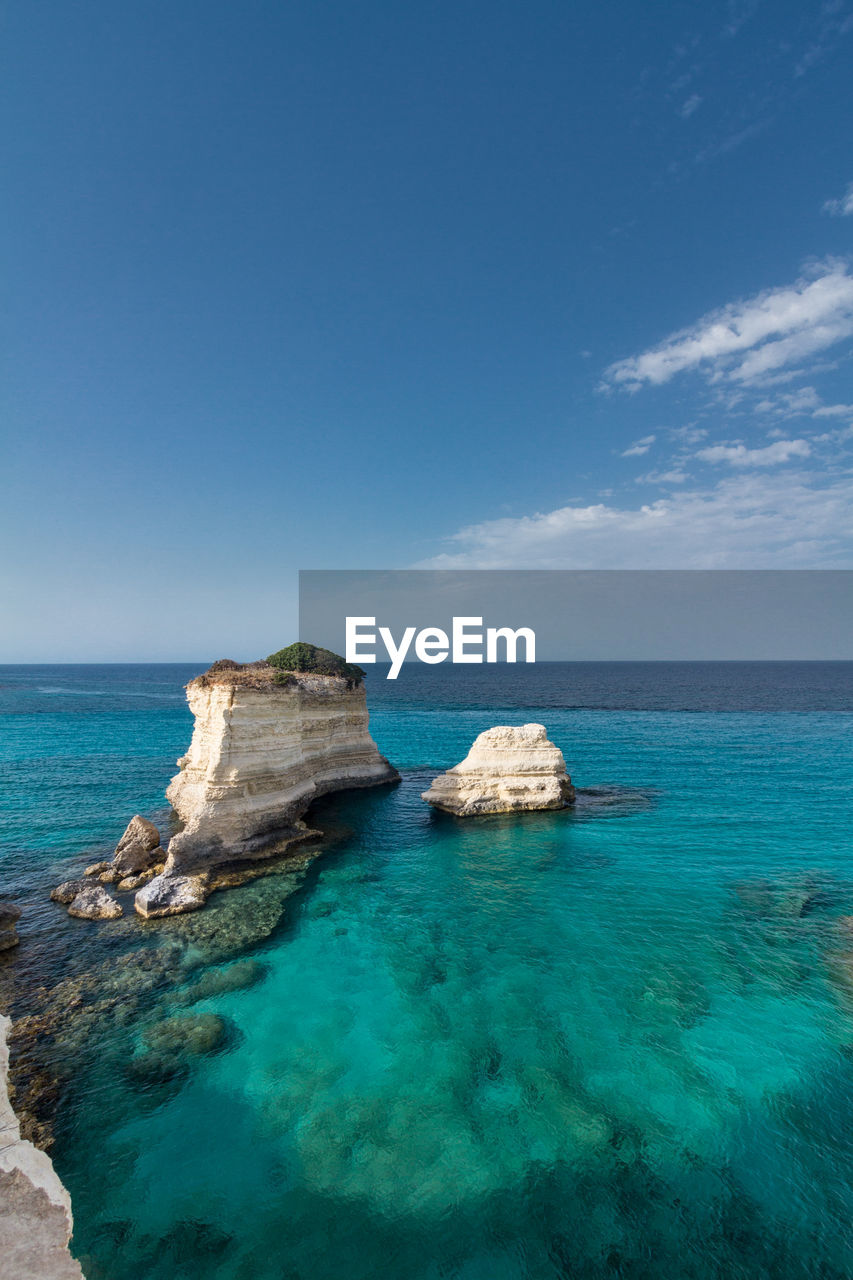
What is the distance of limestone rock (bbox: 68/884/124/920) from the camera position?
1895 centimetres

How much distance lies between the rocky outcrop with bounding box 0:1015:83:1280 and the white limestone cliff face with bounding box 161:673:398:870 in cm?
1525

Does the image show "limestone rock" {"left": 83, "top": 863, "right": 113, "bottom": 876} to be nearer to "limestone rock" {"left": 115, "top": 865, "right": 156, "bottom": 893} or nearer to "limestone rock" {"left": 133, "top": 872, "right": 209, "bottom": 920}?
"limestone rock" {"left": 115, "top": 865, "right": 156, "bottom": 893}

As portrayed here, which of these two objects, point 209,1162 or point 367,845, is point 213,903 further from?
point 209,1162

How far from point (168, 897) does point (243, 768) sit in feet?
22.5

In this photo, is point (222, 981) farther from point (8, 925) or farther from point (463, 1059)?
point (8, 925)

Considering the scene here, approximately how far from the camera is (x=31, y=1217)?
6457 millimetres

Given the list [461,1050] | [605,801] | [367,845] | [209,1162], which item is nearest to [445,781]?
[367,845]

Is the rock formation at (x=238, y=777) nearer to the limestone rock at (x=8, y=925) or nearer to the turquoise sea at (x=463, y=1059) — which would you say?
the turquoise sea at (x=463, y=1059)

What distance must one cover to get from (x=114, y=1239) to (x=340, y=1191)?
12.5ft

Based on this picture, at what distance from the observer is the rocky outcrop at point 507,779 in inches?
1204

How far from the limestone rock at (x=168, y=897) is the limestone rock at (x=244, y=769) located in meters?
1.71

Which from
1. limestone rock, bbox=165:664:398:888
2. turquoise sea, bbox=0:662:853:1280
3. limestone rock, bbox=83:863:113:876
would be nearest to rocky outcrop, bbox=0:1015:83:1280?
turquoise sea, bbox=0:662:853:1280

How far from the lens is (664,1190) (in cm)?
935

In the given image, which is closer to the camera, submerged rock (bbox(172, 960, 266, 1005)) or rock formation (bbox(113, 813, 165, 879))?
submerged rock (bbox(172, 960, 266, 1005))
